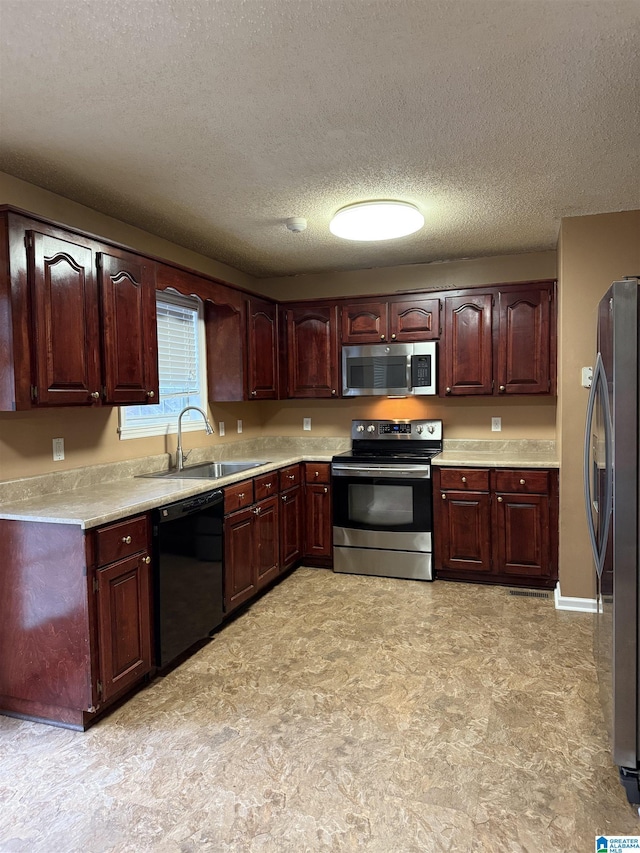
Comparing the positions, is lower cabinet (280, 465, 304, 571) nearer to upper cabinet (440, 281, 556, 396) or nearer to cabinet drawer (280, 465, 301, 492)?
cabinet drawer (280, 465, 301, 492)

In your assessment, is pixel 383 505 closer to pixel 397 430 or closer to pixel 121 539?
pixel 397 430

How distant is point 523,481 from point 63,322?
3.04 meters

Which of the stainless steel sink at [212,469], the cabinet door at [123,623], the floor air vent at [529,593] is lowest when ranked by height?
the floor air vent at [529,593]

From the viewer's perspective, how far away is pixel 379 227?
3.29 meters

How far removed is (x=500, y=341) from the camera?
4.24 m

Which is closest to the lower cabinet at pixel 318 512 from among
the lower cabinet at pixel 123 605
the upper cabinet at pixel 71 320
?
the upper cabinet at pixel 71 320

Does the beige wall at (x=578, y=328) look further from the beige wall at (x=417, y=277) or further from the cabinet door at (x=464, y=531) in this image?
the beige wall at (x=417, y=277)

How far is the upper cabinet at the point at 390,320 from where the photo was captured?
14.5 feet

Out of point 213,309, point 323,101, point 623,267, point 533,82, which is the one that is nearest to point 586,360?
point 623,267

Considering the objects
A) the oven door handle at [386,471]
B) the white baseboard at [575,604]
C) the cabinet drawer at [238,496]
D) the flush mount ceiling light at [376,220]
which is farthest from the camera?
the oven door handle at [386,471]

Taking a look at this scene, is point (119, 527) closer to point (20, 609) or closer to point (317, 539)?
point (20, 609)

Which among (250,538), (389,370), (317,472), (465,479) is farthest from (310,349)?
(250,538)

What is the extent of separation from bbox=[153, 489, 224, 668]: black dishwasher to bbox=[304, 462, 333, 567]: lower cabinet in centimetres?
127

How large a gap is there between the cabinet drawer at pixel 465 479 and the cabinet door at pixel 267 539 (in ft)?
4.08
